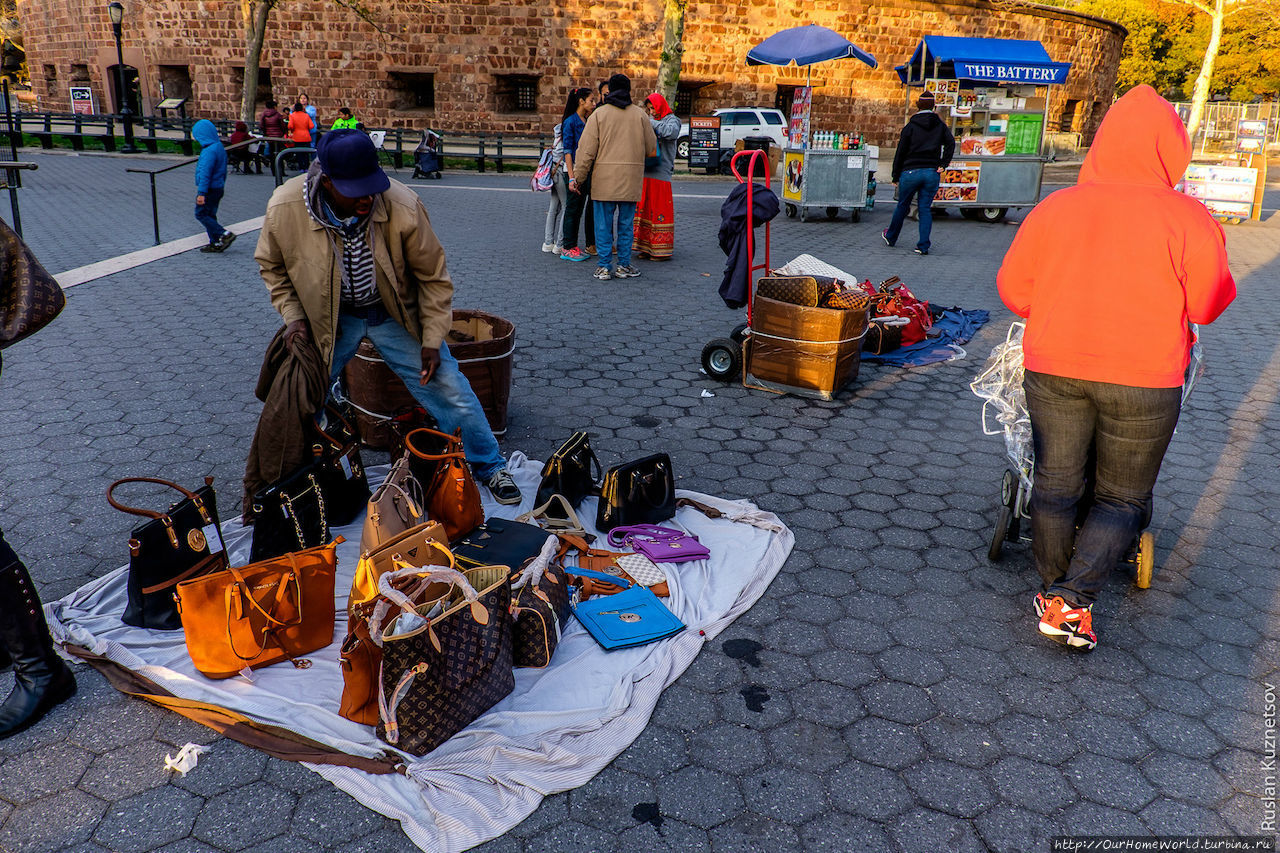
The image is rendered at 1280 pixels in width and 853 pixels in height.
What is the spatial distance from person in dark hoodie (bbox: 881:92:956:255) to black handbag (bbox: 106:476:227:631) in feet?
33.7

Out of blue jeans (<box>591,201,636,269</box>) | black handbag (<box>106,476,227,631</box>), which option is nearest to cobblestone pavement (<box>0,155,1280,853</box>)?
black handbag (<box>106,476,227,631</box>)

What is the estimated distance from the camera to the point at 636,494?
444 centimetres

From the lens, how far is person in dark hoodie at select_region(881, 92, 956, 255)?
463 inches

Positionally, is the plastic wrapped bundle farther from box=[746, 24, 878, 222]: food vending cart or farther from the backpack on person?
box=[746, 24, 878, 222]: food vending cart

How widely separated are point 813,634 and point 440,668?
156cm

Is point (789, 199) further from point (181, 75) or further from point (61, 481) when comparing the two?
point (181, 75)

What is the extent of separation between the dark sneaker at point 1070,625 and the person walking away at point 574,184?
7003mm

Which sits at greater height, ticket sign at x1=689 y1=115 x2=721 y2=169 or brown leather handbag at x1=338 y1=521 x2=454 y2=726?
ticket sign at x1=689 y1=115 x2=721 y2=169

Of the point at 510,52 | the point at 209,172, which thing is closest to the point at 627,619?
the point at 209,172

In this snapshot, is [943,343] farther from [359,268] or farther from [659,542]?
[359,268]

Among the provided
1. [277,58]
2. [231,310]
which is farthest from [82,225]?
[277,58]

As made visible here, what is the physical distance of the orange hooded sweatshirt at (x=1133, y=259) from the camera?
10.7 feet

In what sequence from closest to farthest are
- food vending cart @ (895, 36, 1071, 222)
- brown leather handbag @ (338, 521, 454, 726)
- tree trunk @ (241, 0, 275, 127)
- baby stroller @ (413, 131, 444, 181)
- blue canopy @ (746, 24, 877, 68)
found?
1. brown leather handbag @ (338, 521, 454, 726)
2. food vending cart @ (895, 36, 1071, 222)
3. blue canopy @ (746, 24, 877, 68)
4. baby stroller @ (413, 131, 444, 181)
5. tree trunk @ (241, 0, 275, 127)

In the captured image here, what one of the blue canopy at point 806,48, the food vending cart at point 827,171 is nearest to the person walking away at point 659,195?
the food vending cart at point 827,171
